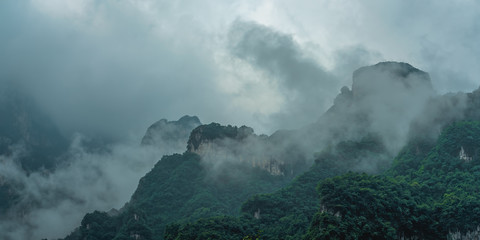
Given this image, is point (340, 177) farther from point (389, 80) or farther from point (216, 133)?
point (216, 133)

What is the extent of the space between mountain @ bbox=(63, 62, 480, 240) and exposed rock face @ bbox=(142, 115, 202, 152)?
193 feet

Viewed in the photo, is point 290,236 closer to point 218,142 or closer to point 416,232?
point 416,232

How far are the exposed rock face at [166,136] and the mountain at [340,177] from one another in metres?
58.8

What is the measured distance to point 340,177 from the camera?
6944 cm

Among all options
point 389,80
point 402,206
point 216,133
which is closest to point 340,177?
point 402,206

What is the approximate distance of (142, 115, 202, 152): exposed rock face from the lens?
18388 cm

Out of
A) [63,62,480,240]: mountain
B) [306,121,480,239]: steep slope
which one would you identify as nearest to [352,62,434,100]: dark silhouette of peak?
[63,62,480,240]: mountain

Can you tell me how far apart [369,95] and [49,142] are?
113335mm

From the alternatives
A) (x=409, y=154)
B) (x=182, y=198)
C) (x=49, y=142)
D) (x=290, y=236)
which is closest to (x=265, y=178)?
(x=182, y=198)

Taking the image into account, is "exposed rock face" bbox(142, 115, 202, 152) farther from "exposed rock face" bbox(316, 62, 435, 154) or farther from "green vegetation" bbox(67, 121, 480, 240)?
"exposed rock face" bbox(316, 62, 435, 154)

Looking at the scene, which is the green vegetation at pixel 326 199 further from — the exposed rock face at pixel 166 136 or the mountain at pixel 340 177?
the exposed rock face at pixel 166 136

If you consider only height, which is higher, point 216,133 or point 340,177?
point 216,133

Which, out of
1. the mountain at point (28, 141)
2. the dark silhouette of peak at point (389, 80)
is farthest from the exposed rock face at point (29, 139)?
the dark silhouette of peak at point (389, 80)

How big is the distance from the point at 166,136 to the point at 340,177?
123 meters
